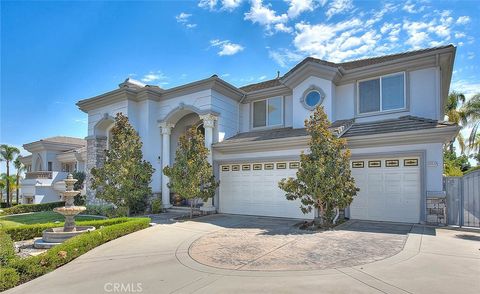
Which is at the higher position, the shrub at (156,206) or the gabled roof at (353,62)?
the gabled roof at (353,62)

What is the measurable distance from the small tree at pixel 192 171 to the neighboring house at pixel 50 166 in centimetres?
1546

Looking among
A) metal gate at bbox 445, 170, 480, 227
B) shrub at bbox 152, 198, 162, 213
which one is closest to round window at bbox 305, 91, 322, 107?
metal gate at bbox 445, 170, 480, 227

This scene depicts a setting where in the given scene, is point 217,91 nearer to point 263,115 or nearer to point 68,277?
point 263,115

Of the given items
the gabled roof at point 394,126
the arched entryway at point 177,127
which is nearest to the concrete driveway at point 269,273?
the gabled roof at point 394,126

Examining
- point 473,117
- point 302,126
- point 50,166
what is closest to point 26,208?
point 50,166

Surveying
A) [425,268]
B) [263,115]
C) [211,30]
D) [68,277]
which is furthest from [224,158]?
[425,268]

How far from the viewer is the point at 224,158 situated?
1496 centimetres

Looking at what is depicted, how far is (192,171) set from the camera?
13258 millimetres

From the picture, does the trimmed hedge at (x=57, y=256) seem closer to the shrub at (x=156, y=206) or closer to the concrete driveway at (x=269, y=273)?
the concrete driveway at (x=269, y=273)

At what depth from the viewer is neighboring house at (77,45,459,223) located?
1078 cm

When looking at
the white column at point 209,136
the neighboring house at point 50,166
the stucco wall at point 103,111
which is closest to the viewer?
the white column at point 209,136

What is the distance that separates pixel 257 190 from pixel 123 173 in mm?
6329

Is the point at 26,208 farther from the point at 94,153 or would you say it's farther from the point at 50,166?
the point at 50,166

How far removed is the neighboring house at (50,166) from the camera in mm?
25797
